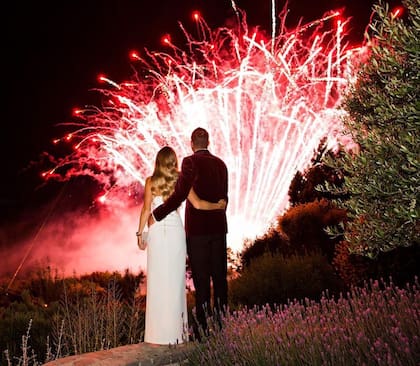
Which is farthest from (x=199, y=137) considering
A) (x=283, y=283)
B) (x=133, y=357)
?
(x=283, y=283)

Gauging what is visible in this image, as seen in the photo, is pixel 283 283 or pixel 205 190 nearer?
pixel 205 190

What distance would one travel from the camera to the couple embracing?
23.6 ft

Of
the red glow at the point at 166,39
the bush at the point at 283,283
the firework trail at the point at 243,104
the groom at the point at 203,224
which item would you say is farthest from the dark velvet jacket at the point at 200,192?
the firework trail at the point at 243,104

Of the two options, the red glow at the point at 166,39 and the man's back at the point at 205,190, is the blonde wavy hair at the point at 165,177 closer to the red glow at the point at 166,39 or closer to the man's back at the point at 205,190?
the man's back at the point at 205,190

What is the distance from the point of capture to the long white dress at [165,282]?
7355 millimetres

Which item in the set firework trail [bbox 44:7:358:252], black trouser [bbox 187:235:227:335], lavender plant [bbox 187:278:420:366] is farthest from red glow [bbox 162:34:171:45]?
lavender plant [bbox 187:278:420:366]

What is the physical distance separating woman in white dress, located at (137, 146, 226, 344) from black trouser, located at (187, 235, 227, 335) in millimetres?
260

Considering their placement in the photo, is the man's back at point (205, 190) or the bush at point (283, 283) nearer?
the man's back at point (205, 190)

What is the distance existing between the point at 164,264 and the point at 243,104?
39.6ft

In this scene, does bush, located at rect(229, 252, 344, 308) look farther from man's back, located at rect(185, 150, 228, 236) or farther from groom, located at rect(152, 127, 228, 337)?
man's back, located at rect(185, 150, 228, 236)

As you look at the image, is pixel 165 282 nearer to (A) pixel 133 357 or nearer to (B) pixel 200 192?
(A) pixel 133 357

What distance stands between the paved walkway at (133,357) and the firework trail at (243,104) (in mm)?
11026

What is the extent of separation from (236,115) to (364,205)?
13.2 metres

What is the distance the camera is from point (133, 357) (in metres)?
6.66
